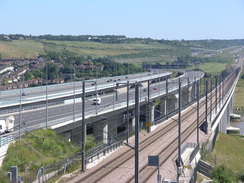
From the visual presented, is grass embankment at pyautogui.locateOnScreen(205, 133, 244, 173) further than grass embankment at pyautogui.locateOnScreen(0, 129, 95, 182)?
Yes

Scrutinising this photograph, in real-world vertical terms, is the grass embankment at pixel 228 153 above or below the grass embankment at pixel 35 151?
below

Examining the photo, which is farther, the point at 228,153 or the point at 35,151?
the point at 228,153

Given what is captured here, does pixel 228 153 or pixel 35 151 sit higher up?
pixel 35 151

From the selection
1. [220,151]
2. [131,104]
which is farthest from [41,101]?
[220,151]

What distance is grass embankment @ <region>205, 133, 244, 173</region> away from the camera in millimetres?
39812

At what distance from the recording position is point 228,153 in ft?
158

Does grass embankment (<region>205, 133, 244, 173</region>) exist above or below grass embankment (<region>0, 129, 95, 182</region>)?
below

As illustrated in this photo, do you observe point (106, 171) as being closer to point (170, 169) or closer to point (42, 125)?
point (170, 169)

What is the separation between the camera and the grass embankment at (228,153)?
39.8 m

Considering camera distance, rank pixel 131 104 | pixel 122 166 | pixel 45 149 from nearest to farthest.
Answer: pixel 122 166 < pixel 45 149 < pixel 131 104

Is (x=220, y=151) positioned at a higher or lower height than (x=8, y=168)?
lower

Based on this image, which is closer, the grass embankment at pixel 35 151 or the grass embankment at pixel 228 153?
the grass embankment at pixel 35 151

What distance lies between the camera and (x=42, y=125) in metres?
32.8

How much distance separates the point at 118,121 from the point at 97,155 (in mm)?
27660
